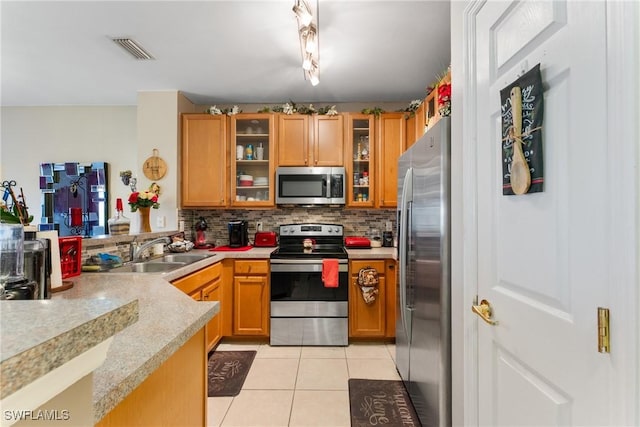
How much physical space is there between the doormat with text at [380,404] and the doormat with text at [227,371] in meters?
0.86

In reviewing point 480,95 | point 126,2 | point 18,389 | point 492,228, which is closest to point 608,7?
point 480,95

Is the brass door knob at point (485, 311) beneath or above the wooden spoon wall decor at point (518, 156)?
beneath

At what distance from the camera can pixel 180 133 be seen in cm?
312

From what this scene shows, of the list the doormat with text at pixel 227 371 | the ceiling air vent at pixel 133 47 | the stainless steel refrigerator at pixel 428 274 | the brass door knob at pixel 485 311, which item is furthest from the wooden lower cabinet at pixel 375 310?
the ceiling air vent at pixel 133 47

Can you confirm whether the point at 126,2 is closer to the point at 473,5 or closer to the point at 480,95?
the point at 473,5

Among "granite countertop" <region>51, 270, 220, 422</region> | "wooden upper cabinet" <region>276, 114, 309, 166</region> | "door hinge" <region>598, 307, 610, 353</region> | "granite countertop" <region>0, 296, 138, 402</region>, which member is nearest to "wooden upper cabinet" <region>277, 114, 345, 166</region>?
"wooden upper cabinet" <region>276, 114, 309, 166</region>

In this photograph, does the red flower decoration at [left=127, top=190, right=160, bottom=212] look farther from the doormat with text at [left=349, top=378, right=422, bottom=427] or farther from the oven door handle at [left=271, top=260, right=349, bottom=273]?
the doormat with text at [left=349, top=378, right=422, bottom=427]

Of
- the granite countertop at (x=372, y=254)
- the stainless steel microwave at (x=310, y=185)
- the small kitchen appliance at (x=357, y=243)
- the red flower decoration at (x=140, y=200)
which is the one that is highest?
the stainless steel microwave at (x=310, y=185)

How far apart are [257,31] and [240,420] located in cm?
263

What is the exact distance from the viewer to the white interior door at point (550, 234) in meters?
0.65

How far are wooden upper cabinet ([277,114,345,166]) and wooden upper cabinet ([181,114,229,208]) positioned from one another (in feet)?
2.19

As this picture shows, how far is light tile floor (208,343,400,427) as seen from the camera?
70.6 inches

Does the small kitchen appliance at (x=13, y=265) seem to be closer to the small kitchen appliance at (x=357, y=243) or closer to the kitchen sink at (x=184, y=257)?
the kitchen sink at (x=184, y=257)

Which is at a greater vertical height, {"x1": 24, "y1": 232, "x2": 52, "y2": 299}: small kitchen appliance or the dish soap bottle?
the dish soap bottle
